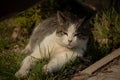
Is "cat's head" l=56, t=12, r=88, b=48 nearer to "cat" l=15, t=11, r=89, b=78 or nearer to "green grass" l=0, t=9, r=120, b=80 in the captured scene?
"cat" l=15, t=11, r=89, b=78

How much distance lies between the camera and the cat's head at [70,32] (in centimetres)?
414

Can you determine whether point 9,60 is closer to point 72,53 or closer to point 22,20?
point 72,53

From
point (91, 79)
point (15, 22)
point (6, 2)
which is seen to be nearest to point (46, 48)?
point (91, 79)

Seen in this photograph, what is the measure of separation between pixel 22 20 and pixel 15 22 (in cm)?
23

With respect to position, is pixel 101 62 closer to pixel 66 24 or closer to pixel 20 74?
pixel 66 24

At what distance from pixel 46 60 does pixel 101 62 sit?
2.55 feet

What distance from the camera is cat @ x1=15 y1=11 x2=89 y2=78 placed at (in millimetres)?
4102

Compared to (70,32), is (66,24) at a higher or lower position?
higher

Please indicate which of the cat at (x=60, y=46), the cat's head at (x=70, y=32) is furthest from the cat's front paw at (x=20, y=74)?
the cat's head at (x=70, y=32)

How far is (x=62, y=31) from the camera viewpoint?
14.0ft

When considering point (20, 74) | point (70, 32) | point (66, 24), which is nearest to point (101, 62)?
point (70, 32)

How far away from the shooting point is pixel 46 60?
430cm

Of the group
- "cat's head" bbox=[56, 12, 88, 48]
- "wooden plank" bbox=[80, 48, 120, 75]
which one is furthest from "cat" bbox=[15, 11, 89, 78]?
"wooden plank" bbox=[80, 48, 120, 75]

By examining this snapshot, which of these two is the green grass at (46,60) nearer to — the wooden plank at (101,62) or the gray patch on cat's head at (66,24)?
the wooden plank at (101,62)
